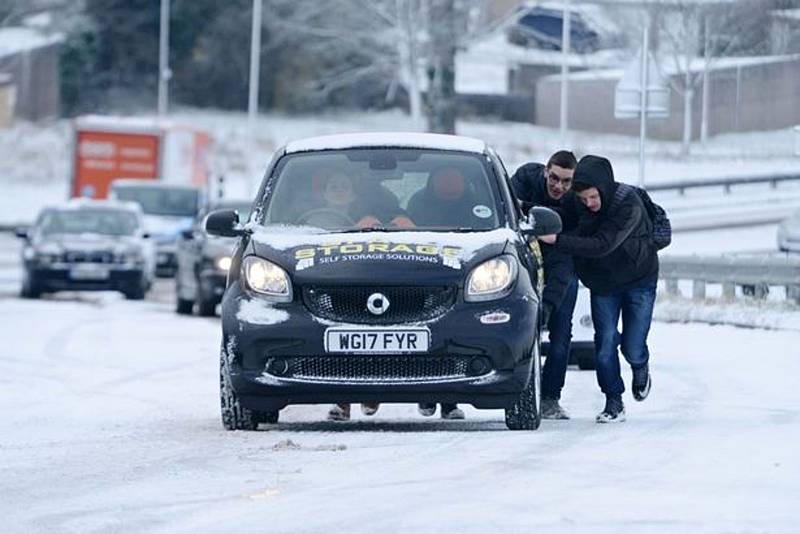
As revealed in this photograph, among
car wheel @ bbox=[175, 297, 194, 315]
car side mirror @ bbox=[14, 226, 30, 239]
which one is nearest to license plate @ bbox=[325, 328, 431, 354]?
car wheel @ bbox=[175, 297, 194, 315]

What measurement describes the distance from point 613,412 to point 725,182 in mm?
22705

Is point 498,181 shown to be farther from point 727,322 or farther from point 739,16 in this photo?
point 739,16

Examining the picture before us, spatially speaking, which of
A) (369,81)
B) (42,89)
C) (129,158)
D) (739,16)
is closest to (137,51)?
(42,89)

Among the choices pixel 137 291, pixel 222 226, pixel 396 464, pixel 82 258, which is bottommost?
pixel 137 291

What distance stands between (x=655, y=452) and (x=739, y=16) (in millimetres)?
16718

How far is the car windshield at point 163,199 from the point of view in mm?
41500

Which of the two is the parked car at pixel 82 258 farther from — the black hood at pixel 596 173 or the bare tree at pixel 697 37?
the black hood at pixel 596 173

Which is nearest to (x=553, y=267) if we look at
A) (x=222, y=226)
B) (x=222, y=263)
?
(x=222, y=226)

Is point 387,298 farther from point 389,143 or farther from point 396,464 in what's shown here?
point 396,464

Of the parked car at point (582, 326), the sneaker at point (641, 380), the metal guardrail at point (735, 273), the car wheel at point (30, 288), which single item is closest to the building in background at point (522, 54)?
the car wheel at point (30, 288)

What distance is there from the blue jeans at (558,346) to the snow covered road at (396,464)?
27 cm

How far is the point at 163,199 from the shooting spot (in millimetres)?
41844

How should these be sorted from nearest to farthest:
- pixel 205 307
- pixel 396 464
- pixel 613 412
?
pixel 396 464 < pixel 613 412 < pixel 205 307

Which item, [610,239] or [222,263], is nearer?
[610,239]
